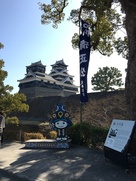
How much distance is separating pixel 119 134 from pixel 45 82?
56242mm

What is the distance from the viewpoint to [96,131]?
312 inches

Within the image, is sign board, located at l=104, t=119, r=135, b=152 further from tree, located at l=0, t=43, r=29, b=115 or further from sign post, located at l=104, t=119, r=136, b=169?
tree, located at l=0, t=43, r=29, b=115

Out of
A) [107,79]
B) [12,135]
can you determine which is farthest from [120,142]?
[107,79]

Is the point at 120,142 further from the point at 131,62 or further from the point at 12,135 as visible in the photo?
the point at 12,135

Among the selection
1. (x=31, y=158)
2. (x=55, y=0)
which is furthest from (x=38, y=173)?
(x=55, y=0)

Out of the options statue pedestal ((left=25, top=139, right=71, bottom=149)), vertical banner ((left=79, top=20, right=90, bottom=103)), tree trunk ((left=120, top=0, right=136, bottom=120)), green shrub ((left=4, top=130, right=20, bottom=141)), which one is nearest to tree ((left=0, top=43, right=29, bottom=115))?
green shrub ((left=4, top=130, right=20, bottom=141))

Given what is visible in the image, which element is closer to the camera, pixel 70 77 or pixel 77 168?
pixel 77 168

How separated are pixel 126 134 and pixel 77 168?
5.29 ft

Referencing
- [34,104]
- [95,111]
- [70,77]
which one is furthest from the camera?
[70,77]

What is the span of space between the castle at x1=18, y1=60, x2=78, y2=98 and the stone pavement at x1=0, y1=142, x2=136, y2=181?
48.5m

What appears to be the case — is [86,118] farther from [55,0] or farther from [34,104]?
[34,104]

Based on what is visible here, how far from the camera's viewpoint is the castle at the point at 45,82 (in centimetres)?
5800

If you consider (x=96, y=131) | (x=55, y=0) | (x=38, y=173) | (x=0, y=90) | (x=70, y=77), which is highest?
(x=70, y=77)

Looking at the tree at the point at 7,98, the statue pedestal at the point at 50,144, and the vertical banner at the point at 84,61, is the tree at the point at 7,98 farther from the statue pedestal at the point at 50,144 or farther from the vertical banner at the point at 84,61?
the vertical banner at the point at 84,61
